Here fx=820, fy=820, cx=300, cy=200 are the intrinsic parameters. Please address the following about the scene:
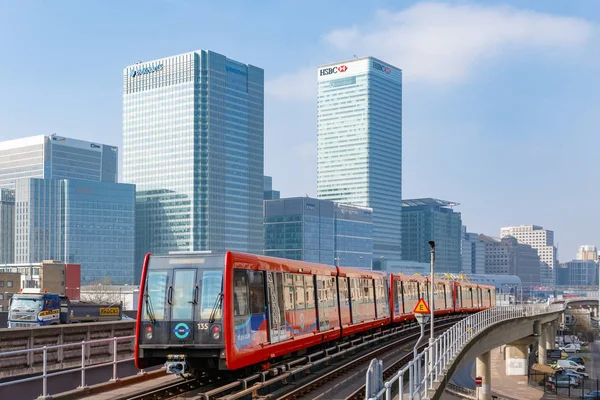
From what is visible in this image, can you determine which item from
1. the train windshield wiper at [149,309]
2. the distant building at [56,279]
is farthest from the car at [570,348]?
the train windshield wiper at [149,309]

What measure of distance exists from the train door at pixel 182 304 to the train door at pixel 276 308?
3187 millimetres

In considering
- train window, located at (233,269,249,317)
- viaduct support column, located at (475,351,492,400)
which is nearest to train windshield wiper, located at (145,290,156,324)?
train window, located at (233,269,249,317)

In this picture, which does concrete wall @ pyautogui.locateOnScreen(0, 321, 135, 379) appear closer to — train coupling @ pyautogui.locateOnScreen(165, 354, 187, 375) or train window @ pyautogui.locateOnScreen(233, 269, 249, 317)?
train coupling @ pyautogui.locateOnScreen(165, 354, 187, 375)

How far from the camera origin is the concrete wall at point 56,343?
22.9m

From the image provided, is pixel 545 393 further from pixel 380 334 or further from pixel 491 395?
pixel 380 334

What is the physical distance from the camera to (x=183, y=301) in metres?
20.2

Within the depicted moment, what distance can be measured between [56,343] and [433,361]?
458 inches

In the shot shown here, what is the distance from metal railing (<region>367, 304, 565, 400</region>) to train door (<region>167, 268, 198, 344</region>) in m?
5.16

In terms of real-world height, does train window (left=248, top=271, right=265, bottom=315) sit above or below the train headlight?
above

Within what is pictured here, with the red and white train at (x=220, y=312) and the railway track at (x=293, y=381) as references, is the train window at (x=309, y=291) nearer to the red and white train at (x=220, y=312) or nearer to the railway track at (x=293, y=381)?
the red and white train at (x=220, y=312)

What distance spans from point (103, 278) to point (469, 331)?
168m

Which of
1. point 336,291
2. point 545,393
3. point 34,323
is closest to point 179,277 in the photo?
point 336,291

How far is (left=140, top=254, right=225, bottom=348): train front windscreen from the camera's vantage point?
1995cm

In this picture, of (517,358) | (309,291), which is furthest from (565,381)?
(309,291)
